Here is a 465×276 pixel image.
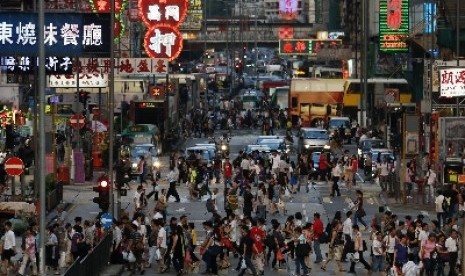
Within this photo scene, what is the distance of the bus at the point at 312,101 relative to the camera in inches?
3809

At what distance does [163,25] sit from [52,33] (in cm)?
3111

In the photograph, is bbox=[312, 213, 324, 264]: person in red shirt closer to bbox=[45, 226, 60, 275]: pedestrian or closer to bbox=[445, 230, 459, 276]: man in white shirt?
bbox=[445, 230, 459, 276]: man in white shirt

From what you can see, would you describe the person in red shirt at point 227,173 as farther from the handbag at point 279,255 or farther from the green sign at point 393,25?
the green sign at point 393,25

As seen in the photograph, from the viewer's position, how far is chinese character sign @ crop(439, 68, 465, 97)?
56219 mm

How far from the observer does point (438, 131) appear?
A: 181 feet

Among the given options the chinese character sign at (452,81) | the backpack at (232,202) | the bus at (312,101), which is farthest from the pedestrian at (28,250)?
the bus at (312,101)

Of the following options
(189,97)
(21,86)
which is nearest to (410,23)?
(189,97)

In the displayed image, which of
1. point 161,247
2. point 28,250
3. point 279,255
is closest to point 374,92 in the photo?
point 279,255

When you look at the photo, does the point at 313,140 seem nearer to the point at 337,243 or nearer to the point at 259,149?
the point at 259,149

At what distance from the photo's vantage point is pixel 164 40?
7738 centimetres

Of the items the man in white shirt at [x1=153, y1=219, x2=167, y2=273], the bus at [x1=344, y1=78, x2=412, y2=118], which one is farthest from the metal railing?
the bus at [x1=344, y1=78, x2=412, y2=118]

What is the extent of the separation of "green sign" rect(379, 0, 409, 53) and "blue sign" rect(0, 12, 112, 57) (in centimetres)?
5047

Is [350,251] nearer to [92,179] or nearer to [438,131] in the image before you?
[438,131]

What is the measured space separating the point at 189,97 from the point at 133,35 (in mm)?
12255
